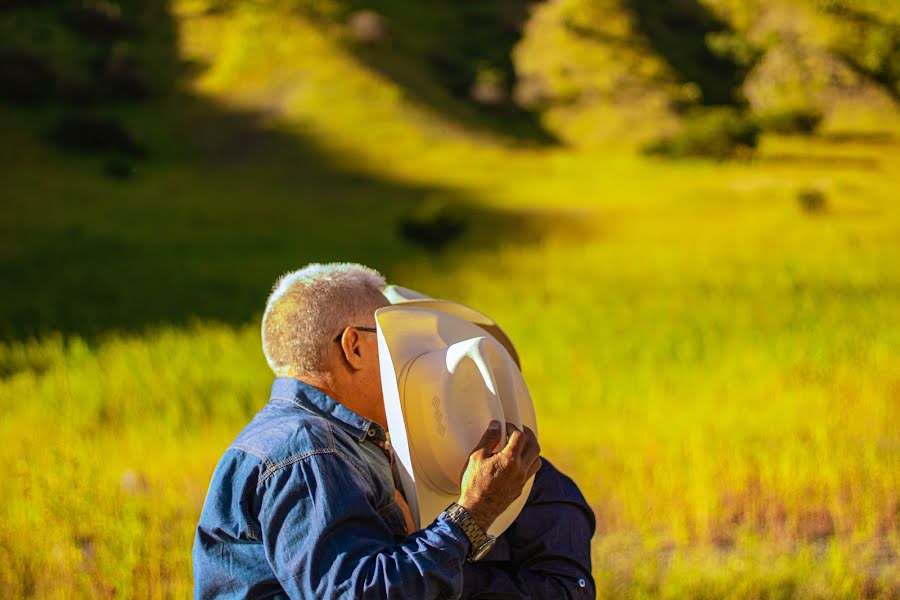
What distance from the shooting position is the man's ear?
1.85 m

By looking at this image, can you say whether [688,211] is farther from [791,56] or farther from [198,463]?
[198,463]

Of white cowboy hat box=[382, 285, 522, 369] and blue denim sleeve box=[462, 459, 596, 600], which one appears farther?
white cowboy hat box=[382, 285, 522, 369]

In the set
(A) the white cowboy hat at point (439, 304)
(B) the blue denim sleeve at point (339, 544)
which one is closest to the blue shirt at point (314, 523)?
(B) the blue denim sleeve at point (339, 544)

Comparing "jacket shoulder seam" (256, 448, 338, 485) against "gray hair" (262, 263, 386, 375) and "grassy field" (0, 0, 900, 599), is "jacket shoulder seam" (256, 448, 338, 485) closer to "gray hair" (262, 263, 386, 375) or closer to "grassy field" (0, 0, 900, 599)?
"gray hair" (262, 263, 386, 375)

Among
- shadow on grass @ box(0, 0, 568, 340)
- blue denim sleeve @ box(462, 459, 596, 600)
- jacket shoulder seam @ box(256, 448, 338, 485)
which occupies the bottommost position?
shadow on grass @ box(0, 0, 568, 340)

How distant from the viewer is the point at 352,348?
1.87 m

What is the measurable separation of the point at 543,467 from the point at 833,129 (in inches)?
548

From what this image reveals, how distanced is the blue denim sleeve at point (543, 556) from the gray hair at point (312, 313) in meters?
0.52

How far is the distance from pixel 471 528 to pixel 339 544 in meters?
0.23

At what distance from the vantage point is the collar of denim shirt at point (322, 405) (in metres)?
1.83

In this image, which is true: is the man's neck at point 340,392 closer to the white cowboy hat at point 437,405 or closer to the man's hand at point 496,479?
the white cowboy hat at point 437,405

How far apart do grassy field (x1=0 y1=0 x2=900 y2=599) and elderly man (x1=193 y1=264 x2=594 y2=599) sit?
1785 mm

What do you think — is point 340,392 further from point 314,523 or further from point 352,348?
point 314,523

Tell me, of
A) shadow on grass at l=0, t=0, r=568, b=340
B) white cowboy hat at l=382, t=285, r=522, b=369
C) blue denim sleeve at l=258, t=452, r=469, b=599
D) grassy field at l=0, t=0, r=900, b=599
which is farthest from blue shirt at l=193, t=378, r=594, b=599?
shadow on grass at l=0, t=0, r=568, b=340
